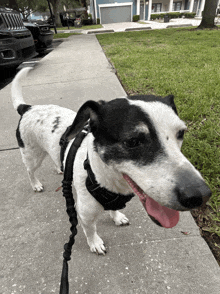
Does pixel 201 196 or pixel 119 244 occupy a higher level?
pixel 201 196

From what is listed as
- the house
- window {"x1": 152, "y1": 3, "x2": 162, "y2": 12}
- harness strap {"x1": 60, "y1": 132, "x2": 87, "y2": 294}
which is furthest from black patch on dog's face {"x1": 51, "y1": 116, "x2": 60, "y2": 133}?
window {"x1": 152, "y1": 3, "x2": 162, "y2": 12}

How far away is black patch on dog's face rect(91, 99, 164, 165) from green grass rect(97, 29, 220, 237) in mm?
1301

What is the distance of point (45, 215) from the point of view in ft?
7.50

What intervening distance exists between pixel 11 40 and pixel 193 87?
219 inches

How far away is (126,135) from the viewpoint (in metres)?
1.27

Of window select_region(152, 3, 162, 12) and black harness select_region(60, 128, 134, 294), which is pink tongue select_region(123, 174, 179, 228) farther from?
window select_region(152, 3, 162, 12)

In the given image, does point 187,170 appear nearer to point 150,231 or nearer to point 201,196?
point 201,196

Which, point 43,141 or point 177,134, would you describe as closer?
point 177,134

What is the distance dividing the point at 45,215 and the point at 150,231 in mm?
1221

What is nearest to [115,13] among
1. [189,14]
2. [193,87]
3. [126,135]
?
[189,14]

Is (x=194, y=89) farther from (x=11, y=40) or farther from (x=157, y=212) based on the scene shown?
(x=11, y=40)

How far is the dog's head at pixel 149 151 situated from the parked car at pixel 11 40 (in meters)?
5.70

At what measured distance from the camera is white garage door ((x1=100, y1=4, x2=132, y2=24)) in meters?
37.1

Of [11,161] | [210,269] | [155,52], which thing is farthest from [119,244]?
[155,52]
